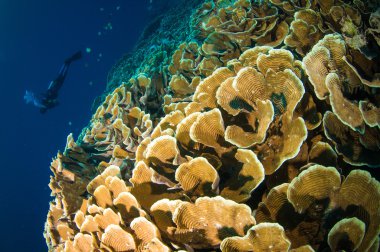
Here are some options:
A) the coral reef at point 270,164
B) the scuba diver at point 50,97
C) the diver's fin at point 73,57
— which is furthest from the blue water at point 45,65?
the coral reef at point 270,164

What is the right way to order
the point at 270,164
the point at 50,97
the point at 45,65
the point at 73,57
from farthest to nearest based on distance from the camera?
the point at 45,65, the point at 73,57, the point at 50,97, the point at 270,164

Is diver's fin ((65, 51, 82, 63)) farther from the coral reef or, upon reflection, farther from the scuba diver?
the coral reef

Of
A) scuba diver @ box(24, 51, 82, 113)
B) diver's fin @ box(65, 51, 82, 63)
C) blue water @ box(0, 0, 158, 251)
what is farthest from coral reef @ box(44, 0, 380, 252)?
blue water @ box(0, 0, 158, 251)

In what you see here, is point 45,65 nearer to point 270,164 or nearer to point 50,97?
point 50,97

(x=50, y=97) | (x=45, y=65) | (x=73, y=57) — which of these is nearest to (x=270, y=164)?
(x=50, y=97)

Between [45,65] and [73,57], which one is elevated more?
[45,65]

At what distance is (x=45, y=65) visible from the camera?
244ft

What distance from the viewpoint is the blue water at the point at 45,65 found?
189 ft

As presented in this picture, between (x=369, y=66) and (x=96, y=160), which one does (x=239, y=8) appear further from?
(x=96, y=160)

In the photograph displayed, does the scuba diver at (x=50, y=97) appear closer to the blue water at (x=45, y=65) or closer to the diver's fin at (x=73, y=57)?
the diver's fin at (x=73, y=57)

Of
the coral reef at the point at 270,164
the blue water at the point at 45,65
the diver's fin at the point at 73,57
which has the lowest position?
the coral reef at the point at 270,164

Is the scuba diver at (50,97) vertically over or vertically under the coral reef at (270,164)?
over

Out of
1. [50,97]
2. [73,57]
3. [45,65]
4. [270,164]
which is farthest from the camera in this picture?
[45,65]

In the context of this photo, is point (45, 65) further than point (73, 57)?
Yes
